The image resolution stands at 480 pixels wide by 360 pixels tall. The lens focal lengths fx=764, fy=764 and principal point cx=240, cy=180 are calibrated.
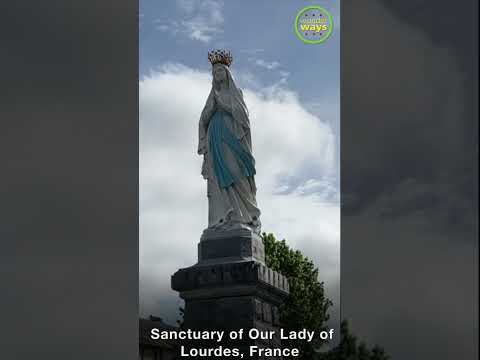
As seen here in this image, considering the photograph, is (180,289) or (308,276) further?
(308,276)

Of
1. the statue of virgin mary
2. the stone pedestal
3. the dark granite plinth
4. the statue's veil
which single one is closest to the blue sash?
the statue of virgin mary

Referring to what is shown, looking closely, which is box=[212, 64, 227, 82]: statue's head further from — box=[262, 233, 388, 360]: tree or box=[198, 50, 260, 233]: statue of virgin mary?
box=[262, 233, 388, 360]: tree

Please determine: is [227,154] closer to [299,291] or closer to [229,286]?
[229,286]

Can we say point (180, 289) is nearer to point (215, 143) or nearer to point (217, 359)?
point (217, 359)

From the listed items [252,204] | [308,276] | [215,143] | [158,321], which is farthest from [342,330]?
[158,321]

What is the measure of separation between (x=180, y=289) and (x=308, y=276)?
15.2m

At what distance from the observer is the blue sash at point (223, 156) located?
15.7 m

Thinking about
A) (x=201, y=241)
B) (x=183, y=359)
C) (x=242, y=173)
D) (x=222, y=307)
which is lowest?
(x=183, y=359)

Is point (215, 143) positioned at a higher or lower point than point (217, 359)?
higher

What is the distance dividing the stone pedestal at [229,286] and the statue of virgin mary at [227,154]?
430 millimetres

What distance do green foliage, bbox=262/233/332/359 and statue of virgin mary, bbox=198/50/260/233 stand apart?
11.4m

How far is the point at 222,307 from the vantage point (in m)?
14.7

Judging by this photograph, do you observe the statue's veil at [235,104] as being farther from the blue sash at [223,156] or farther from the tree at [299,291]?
the tree at [299,291]

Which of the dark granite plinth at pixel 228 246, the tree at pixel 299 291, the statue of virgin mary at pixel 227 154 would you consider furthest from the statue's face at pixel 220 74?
the tree at pixel 299 291
